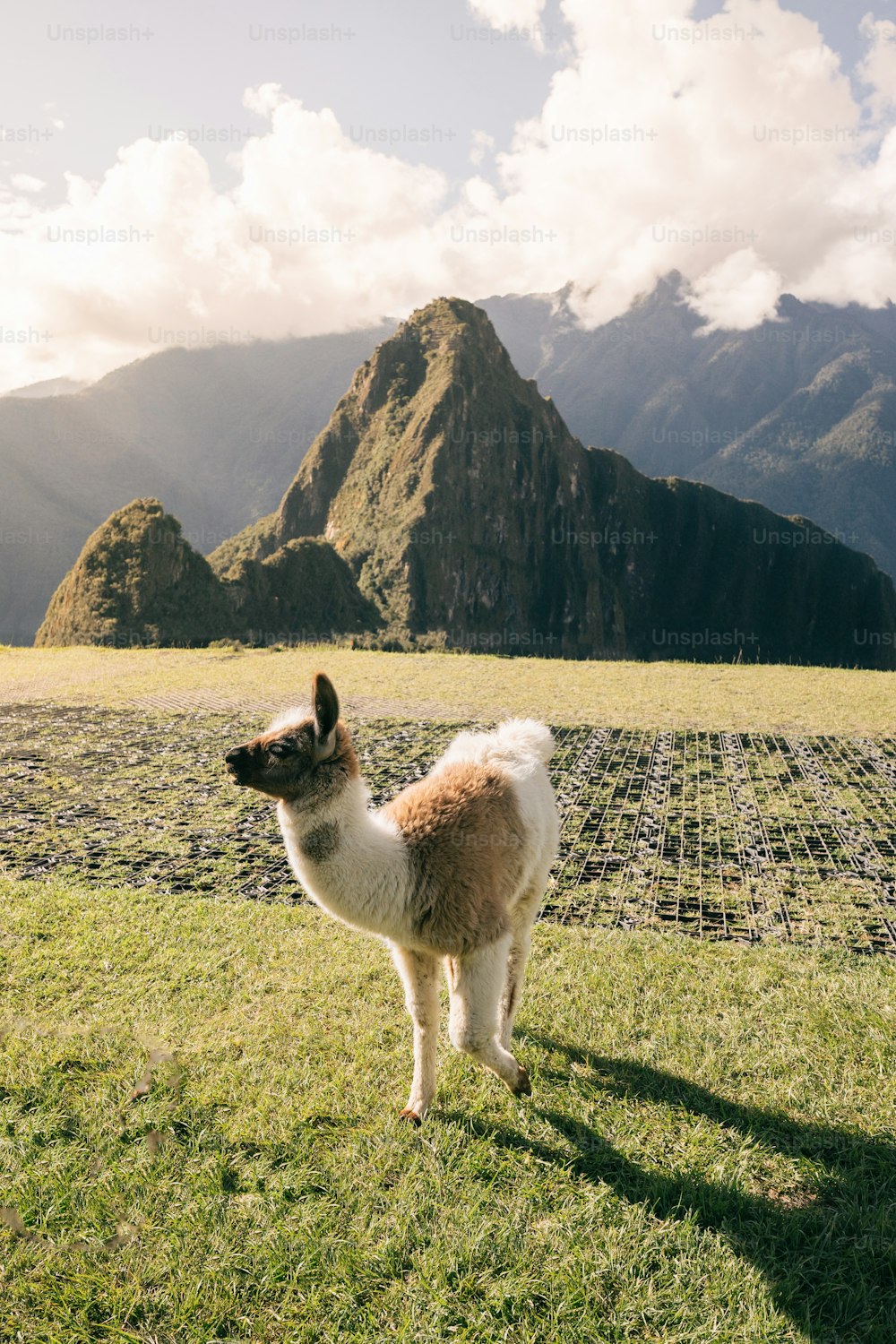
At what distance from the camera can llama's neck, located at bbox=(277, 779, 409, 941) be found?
8.37 ft

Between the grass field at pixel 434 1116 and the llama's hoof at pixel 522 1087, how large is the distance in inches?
1.8

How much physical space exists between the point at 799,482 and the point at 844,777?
197 metres

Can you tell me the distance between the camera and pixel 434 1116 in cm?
269

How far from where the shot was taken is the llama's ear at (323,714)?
2326 mm

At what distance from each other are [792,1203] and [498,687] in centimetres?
870

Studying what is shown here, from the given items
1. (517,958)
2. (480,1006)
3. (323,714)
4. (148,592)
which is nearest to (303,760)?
(323,714)

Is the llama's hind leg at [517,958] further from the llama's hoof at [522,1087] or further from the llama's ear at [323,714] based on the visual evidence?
the llama's ear at [323,714]

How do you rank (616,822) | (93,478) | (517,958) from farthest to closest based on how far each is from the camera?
(93,478) < (616,822) < (517,958)

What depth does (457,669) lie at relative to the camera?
1270cm

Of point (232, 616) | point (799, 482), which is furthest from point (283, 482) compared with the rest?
point (232, 616)

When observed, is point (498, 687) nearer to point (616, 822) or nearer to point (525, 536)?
point (616, 822)

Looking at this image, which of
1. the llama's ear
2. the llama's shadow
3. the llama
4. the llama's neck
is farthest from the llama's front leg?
the llama's ear

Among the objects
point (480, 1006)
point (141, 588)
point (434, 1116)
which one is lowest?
point (434, 1116)

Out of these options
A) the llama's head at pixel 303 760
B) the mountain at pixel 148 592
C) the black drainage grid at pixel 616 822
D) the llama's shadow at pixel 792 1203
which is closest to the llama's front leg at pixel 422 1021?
the llama's shadow at pixel 792 1203
